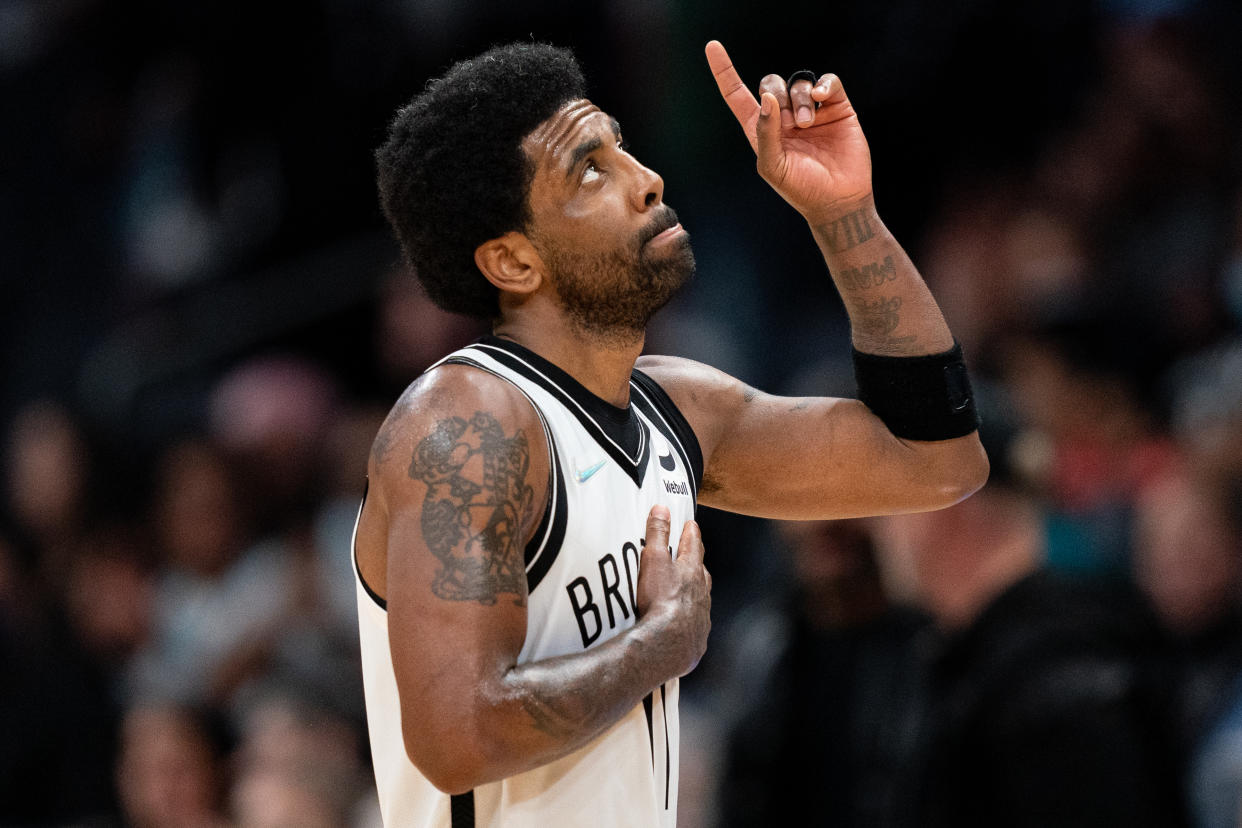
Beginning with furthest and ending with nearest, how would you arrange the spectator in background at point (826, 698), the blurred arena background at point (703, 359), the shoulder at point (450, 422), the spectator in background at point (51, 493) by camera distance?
the spectator in background at point (51, 493)
the spectator in background at point (826, 698)
the blurred arena background at point (703, 359)
the shoulder at point (450, 422)

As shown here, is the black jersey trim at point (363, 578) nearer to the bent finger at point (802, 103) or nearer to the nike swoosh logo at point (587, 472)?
the nike swoosh logo at point (587, 472)

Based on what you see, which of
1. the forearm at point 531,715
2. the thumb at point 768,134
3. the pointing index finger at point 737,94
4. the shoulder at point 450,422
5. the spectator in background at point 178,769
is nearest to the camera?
the forearm at point 531,715

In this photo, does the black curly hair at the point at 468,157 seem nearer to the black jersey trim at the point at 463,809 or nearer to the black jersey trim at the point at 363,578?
the black jersey trim at the point at 363,578

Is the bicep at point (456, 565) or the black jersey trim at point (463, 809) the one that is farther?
the black jersey trim at point (463, 809)

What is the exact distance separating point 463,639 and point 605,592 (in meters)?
0.42

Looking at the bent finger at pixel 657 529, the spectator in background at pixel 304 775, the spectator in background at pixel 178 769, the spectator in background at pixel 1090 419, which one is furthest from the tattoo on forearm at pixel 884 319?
the spectator in background at pixel 178 769

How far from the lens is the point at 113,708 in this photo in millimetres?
7266

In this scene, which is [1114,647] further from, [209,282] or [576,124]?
[209,282]

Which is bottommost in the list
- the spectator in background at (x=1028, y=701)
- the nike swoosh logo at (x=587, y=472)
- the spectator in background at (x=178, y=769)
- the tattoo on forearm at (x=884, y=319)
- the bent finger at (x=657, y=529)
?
the spectator in background at (x=178, y=769)

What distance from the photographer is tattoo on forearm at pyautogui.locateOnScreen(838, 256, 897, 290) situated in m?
3.40

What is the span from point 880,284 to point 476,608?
135 centimetres

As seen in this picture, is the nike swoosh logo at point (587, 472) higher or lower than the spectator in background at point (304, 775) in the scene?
higher

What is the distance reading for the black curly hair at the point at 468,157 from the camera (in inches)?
118

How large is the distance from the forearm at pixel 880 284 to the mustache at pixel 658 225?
441mm
